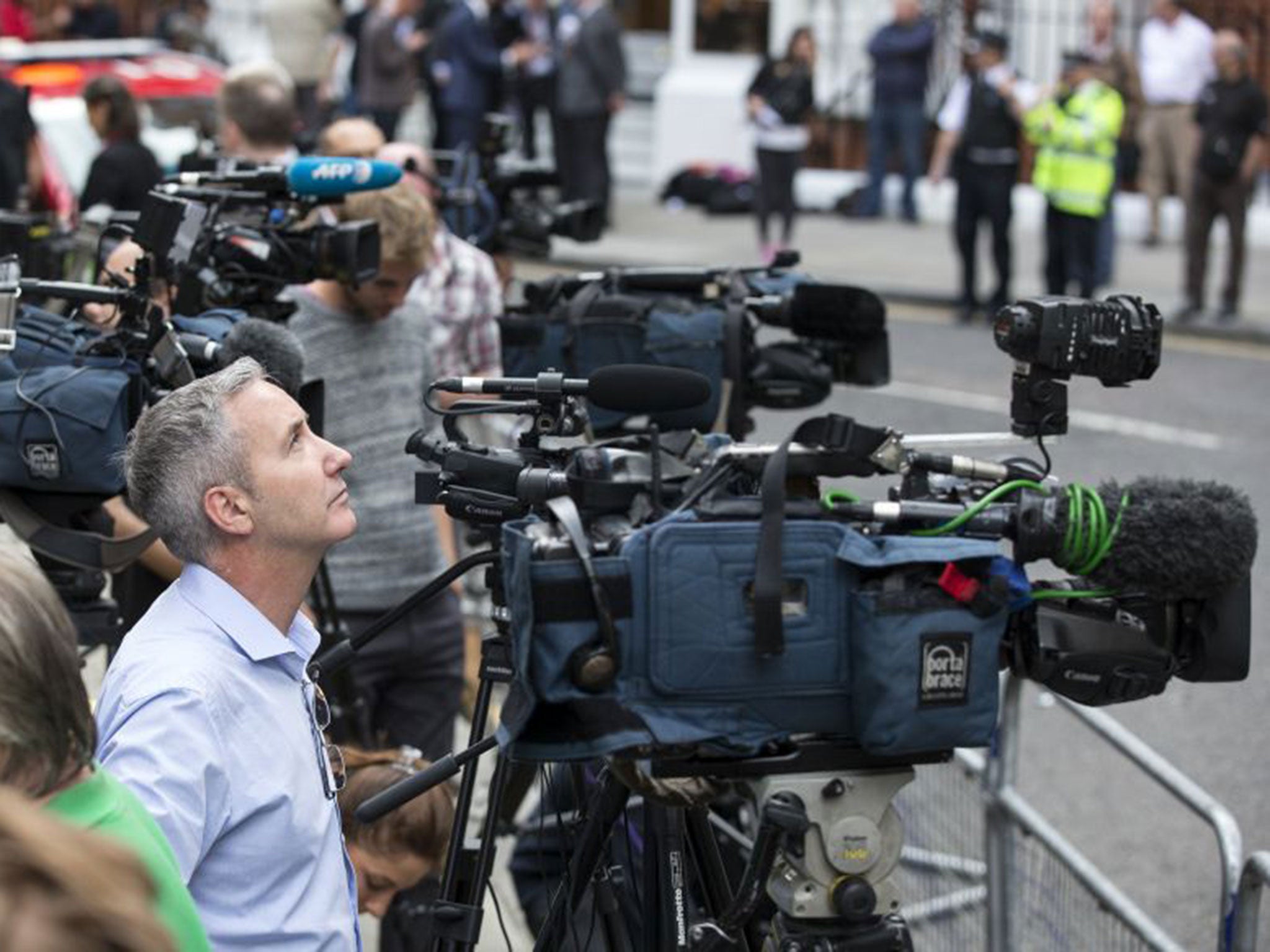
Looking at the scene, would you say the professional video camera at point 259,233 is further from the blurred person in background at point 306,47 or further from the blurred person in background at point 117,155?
the blurred person in background at point 306,47

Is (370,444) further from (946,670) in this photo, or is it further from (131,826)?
(131,826)

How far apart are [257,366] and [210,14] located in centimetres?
2187

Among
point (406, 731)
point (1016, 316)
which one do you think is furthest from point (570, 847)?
point (406, 731)

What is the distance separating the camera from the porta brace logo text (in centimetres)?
336

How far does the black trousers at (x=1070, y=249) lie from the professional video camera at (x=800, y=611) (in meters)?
11.3

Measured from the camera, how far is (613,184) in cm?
2211

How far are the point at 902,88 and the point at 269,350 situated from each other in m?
15.4

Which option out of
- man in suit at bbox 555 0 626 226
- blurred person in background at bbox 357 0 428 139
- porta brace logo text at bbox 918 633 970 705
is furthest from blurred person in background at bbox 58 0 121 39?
porta brace logo text at bbox 918 633 970 705

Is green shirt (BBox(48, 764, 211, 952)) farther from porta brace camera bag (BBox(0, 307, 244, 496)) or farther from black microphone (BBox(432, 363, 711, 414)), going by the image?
porta brace camera bag (BBox(0, 307, 244, 496))

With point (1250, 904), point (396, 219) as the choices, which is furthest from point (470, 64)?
point (1250, 904)

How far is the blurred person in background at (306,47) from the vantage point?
19016 millimetres

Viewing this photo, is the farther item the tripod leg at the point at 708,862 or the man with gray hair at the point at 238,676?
the tripod leg at the point at 708,862

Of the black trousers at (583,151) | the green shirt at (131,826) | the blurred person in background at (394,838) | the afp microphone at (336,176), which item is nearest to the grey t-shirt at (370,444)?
the afp microphone at (336,176)

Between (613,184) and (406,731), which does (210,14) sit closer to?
(613,184)
